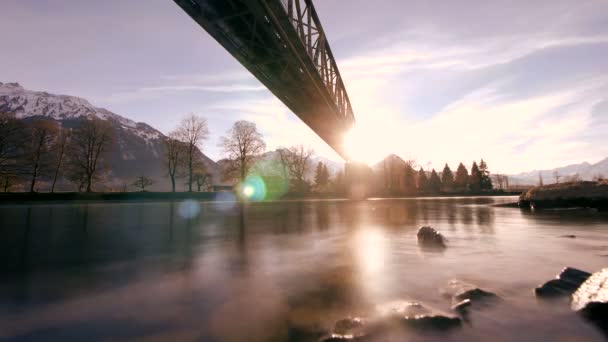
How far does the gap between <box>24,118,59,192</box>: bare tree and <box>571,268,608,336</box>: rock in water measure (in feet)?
149

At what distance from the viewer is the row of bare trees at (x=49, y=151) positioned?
29422mm

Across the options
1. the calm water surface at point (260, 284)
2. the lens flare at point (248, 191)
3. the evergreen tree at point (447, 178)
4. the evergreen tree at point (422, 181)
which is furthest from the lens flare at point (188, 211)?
the evergreen tree at point (447, 178)

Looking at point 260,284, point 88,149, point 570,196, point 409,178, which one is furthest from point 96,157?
point 409,178

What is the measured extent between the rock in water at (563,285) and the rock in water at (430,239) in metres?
2.64

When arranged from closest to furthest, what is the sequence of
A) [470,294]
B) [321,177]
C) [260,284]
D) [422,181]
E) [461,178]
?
[470,294]
[260,284]
[321,177]
[422,181]
[461,178]

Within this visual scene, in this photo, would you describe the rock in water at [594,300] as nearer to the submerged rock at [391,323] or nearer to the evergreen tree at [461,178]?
the submerged rock at [391,323]

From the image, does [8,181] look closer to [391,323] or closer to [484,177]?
[391,323]

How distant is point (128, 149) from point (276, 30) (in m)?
215

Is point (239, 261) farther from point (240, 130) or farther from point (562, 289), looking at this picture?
point (240, 130)

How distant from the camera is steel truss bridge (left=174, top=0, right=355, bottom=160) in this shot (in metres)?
10.8

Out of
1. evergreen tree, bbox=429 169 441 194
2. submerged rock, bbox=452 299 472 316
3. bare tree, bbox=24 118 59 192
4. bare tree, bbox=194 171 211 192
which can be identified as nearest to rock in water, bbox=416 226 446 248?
submerged rock, bbox=452 299 472 316

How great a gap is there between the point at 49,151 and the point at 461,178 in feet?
302

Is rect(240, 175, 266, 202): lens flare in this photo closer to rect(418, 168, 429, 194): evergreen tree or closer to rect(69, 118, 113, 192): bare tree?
rect(69, 118, 113, 192): bare tree

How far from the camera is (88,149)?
119ft
